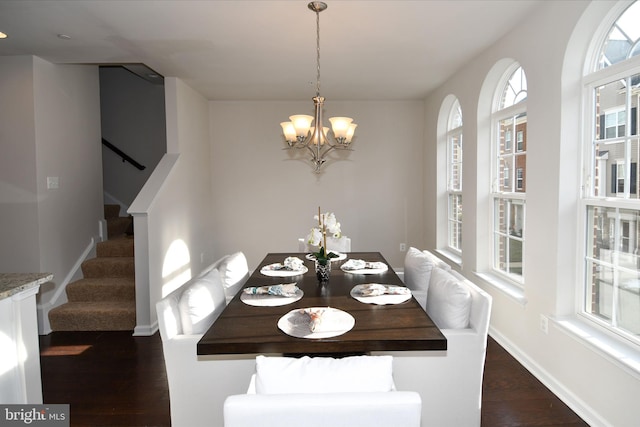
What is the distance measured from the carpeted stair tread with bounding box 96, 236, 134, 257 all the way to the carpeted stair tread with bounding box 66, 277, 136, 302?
1.60 ft

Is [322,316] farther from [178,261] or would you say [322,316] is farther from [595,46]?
[178,261]

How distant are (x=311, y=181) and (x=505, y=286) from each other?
325cm

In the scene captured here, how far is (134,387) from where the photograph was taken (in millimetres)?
2852

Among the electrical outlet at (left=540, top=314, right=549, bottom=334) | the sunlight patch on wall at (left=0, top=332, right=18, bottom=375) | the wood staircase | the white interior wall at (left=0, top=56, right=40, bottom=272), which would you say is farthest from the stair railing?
the electrical outlet at (left=540, top=314, right=549, bottom=334)

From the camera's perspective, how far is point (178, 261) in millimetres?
4594

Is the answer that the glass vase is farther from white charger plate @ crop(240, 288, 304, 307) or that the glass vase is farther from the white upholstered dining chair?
the white upholstered dining chair

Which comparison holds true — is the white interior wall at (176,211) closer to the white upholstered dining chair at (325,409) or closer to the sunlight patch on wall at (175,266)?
the sunlight patch on wall at (175,266)

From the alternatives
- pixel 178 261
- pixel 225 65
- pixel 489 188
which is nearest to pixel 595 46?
pixel 489 188

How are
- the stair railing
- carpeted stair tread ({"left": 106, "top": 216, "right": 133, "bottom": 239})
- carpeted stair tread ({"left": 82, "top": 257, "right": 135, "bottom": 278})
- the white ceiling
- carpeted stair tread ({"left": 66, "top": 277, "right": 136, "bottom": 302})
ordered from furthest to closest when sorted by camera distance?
the stair railing < carpeted stair tread ({"left": 106, "top": 216, "right": 133, "bottom": 239}) < carpeted stair tread ({"left": 82, "top": 257, "right": 135, "bottom": 278}) < carpeted stair tread ({"left": 66, "top": 277, "right": 136, "bottom": 302}) < the white ceiling

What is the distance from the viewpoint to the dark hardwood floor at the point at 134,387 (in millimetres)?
2438

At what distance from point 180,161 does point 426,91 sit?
3.28 meters

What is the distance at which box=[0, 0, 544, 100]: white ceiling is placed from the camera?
2736 mm

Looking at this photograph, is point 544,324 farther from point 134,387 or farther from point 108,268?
point 108,268

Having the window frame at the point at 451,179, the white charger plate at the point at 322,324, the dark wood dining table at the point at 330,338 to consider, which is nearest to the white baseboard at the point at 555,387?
the dark wood dining table at the point at 330,338
